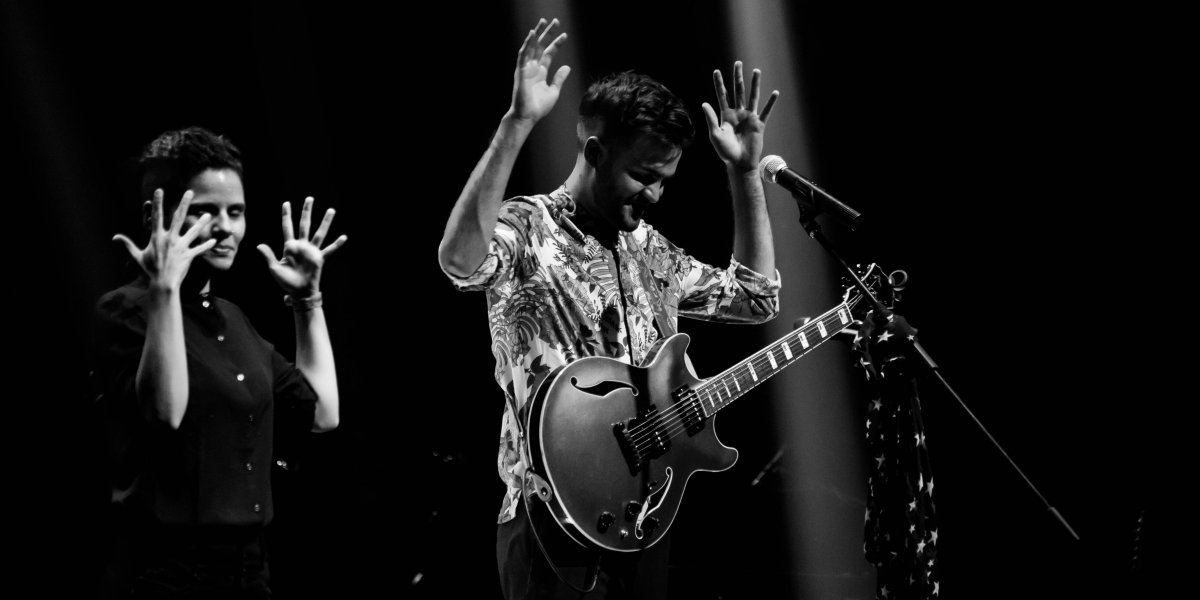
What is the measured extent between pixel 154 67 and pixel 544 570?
8.42ft

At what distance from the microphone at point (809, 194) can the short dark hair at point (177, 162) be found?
4.45 ft

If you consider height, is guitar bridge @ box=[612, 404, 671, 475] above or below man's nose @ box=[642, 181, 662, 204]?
below

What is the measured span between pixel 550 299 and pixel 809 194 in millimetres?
741

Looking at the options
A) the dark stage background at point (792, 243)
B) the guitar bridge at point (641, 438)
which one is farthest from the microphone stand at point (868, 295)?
the dark stage background at point (792, 243)

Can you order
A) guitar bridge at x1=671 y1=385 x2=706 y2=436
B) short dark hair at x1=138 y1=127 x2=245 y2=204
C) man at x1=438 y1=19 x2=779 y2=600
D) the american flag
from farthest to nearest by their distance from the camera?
1. the american flag
2. guitar bridge at x1=671 y1=385 x2=706 y2=436
3. man at x1=438 y1=19 x2=779 y2=600
4. short dark hair at x1=138 y1=127 x2=245 y2=204

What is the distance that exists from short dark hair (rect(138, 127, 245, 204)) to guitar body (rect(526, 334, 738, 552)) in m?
0.79

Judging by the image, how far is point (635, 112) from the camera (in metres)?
2.31

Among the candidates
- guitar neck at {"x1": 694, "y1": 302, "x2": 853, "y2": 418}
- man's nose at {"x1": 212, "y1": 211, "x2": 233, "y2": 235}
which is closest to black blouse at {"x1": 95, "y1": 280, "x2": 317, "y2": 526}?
man's nose at {"x1": 212, "y1": 211, "x2": 233, "y2": 235}

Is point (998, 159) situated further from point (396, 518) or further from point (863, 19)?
point (396, 518)

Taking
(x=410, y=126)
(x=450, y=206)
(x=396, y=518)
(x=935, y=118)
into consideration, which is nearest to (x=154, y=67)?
(x=410, y=126)

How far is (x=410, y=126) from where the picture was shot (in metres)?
4.34

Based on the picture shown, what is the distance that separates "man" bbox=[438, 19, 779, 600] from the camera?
6.62 ft

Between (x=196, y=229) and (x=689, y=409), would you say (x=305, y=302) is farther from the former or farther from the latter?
(x=689, y=409)

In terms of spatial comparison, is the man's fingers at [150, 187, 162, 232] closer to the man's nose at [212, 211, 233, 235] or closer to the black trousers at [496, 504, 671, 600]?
the man's nose at [212, 211, 233, 235]
